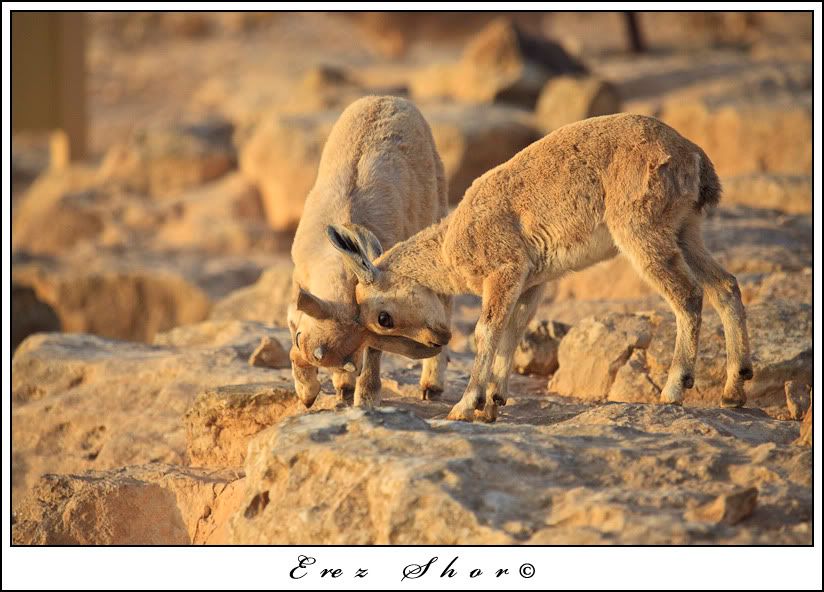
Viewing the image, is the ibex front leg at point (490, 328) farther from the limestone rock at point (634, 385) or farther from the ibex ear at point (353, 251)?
the limestone rock at point (634, 385)

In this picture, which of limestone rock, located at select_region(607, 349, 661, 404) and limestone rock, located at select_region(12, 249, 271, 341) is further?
limestone rock, located at select_region(12, 249, 271, 341)

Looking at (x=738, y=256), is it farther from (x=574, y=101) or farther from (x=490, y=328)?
(x=574, y=101)

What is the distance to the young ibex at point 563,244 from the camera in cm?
768

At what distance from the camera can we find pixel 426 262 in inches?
315

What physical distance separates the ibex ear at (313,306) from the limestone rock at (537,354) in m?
2.86

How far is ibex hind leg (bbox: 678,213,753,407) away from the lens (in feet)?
26.1

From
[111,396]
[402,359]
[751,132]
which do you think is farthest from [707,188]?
[751,132]

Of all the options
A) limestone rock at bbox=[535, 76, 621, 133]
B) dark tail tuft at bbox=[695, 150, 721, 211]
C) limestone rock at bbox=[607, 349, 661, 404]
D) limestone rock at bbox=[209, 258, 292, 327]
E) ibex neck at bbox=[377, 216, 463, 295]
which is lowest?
limestone rock at bbox=[209, 258, 292, 327]

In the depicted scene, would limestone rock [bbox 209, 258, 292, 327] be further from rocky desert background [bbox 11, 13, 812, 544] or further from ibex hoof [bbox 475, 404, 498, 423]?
ibex hoof [bbox 475, 404, 498, 423]

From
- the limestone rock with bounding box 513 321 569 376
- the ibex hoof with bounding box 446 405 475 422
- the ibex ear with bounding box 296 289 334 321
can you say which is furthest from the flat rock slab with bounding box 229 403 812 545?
the limestone rock with bounding box 513 321 569 376

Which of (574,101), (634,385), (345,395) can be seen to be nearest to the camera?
(345,395)

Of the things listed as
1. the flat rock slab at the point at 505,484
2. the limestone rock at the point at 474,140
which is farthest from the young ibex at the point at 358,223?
the limestone rock at the point at 474,140

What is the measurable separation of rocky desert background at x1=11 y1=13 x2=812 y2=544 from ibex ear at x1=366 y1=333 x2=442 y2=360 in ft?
1.39

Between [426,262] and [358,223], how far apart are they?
911 millimetres
